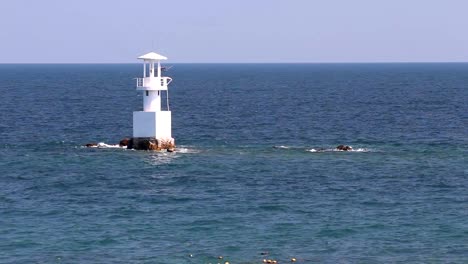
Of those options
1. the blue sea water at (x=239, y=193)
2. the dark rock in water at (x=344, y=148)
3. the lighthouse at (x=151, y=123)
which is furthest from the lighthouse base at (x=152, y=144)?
the dark rock in water at (x=344, y=148)

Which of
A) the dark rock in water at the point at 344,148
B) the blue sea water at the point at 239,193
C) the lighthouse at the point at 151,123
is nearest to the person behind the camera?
the blue sea water at the point at 239,193

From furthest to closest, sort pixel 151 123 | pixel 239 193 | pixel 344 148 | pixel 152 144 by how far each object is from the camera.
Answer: pixel 344 148
pixel 152 144
pixel 151 123
pixel 239 193

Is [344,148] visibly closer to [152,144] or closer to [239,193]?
[152,144]

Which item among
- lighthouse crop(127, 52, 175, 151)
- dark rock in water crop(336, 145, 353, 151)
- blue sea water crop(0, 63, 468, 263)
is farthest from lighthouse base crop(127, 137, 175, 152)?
dark rock in water crop(336, 145, 353, 151)

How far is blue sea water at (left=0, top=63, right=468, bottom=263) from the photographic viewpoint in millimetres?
42875

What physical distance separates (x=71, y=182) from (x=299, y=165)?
16260 mm

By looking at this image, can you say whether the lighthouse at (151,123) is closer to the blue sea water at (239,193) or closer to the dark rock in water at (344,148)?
the blue sea water at (239,193)

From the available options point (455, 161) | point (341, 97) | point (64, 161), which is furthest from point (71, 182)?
point (341, 97)

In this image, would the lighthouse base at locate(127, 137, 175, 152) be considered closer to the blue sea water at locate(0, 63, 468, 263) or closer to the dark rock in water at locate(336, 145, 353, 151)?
the blue sea water at locate(0, 63, 468, 263)

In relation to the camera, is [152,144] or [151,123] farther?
[152,144]

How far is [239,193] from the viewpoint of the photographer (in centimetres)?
5612

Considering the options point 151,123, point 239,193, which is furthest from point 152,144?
point 239,193

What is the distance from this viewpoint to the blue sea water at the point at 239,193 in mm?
42875
